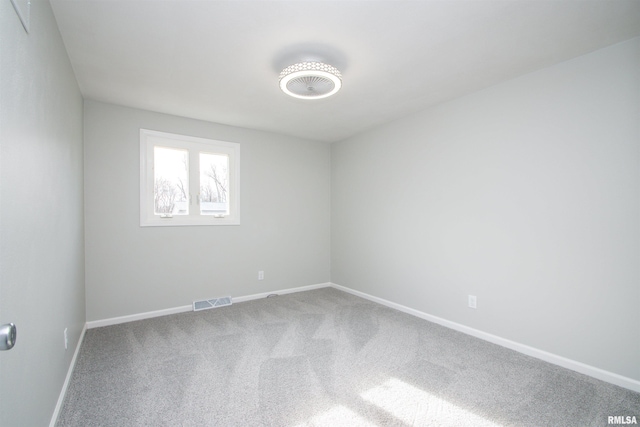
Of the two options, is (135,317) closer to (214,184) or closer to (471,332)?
(214,184)

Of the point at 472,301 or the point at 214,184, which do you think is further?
the point at 214,184

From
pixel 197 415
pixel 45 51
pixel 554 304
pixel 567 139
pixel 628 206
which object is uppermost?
pixel 45 51

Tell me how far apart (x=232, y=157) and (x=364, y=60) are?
2.37 metres

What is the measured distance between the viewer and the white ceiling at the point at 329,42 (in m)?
1.79

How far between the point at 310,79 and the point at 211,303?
2.95 m

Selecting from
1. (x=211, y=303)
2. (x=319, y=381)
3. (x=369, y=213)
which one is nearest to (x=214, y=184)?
(x=211, y=303)

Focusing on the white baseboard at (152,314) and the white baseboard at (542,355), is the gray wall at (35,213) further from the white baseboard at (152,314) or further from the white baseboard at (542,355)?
A: the white baseboard at (542,355)

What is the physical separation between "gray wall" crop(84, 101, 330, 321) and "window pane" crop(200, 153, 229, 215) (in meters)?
0.22

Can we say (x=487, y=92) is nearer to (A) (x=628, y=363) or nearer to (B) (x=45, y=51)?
(A) (x=628, y=363)

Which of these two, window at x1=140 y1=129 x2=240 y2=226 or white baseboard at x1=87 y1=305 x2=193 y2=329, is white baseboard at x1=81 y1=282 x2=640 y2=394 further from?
window at x1=140 y1=129 x2=240 y2=226

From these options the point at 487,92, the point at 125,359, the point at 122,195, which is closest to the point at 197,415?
the point at 125,359

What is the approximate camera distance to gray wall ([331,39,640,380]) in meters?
2.08

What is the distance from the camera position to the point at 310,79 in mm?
2324

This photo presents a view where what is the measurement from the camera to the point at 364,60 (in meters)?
2.34
